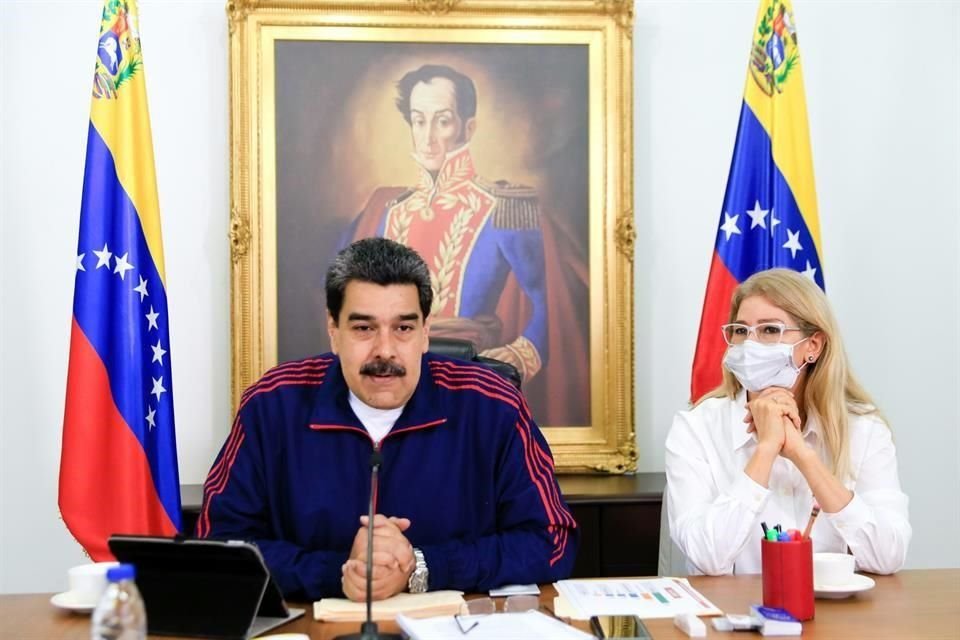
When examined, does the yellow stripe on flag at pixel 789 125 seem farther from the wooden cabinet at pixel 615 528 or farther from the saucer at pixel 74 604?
the saucer at pixel 74 604

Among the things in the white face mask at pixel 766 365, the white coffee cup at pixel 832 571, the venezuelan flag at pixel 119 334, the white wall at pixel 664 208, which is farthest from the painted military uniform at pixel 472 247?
the white coffee cup at pixel 832 571

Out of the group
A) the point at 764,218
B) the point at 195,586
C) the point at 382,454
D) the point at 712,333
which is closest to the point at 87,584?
the point at 195,586

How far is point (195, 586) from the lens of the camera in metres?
1.69

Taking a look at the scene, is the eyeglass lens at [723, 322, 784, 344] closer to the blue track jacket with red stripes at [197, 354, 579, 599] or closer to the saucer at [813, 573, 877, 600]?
the blue track jacket with red stripes at [197, 354, 579, 599]

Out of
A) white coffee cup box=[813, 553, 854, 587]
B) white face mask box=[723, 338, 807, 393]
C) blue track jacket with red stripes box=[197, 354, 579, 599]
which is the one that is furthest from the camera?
white face mask box=[723, 338, 807, 393]

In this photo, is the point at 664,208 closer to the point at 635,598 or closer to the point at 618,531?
the point at 618,531

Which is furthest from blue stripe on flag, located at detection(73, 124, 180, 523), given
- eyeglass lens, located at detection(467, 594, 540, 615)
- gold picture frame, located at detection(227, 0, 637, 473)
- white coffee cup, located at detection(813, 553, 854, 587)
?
white coffee cup, located at detection(813, 553, 854, 587)

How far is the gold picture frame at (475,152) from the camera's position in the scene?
3.56 metres

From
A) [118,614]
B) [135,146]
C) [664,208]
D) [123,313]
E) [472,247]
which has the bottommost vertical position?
[118,614]

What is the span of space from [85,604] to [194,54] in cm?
233

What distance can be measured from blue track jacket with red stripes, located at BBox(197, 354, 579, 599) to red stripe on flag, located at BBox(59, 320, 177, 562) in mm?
967

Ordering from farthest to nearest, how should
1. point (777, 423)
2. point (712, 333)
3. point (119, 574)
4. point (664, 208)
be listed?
point (664, 208), point (712, 333), point (777, 423), point (119, 574)

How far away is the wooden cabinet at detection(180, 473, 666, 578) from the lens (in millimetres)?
3289

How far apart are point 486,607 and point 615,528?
1614 millimetres
